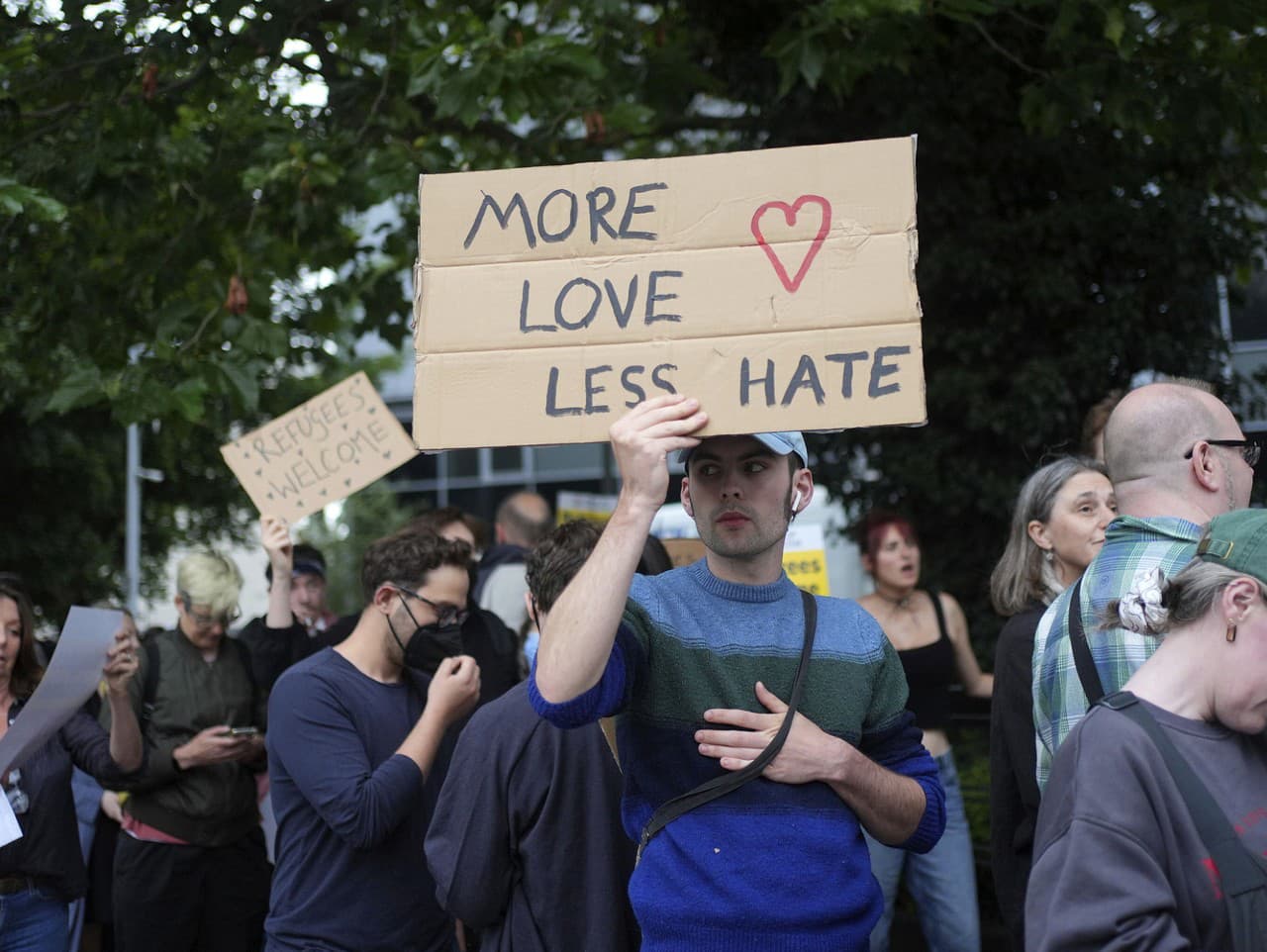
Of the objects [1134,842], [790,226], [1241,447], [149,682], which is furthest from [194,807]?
[1134,842]

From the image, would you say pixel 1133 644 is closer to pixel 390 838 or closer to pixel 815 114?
pixel 390 838

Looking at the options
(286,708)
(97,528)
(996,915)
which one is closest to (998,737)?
(286,708)

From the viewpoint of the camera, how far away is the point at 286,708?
392cm

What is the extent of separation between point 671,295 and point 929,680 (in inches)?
138

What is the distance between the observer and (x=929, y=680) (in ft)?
19.0

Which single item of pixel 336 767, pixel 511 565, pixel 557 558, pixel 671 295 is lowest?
pixel 336 767

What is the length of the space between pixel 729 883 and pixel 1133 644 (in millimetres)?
1009

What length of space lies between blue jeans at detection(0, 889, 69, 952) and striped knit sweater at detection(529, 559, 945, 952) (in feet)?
8.65

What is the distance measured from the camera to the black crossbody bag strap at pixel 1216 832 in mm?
2102

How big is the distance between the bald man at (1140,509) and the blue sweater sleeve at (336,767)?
1.65 m

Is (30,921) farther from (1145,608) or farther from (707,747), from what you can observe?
(1145,608)

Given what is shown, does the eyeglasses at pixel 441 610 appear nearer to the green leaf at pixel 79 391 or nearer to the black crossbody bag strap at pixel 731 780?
the black crossbody bag strap at pixel 731 780

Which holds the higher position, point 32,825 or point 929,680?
point 929,680

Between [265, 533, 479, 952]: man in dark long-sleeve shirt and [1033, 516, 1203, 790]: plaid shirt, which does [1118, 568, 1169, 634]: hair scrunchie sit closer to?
[1033, 516, 1203, 790]: plaid shirt
